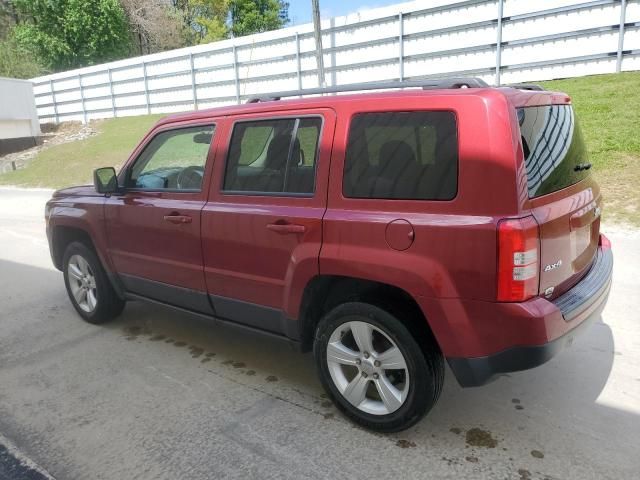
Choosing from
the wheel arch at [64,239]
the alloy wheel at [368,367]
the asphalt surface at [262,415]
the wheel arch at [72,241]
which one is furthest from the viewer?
the wheel arch at [64,239]

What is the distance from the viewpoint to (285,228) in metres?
3.00

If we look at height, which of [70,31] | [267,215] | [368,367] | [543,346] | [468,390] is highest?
[70,31]

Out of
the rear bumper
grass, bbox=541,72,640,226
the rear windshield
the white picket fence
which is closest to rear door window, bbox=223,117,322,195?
the rear windshield

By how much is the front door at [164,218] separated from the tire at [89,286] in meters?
0.34

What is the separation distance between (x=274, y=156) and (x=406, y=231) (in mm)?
1068

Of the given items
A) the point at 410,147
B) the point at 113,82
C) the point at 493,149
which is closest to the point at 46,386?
the point at 410,147

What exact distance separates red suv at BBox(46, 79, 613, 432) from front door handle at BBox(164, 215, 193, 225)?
2cm

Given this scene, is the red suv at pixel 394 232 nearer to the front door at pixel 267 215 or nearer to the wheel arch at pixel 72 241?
the front door at pixel 267 215

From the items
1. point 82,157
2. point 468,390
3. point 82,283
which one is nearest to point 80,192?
point 82,283

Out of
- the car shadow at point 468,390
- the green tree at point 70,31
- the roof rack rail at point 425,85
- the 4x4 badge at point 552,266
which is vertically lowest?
the car shadow at point 468,390

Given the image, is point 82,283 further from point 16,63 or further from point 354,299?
point 16,63

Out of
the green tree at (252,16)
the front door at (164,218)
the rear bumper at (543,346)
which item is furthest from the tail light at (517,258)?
the green tree at (252,16)

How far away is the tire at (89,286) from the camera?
14.7 ft

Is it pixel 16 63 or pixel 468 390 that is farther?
pixel 16 63
